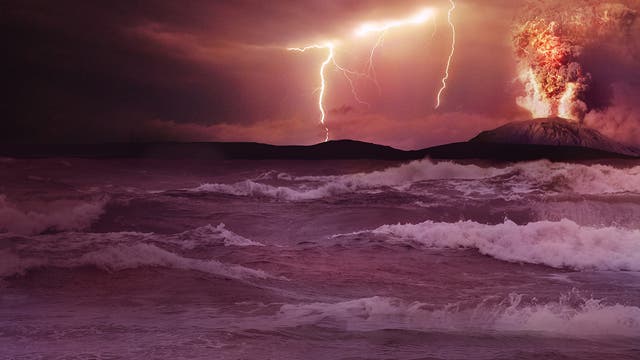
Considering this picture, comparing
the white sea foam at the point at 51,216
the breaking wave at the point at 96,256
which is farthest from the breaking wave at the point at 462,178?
the breaking wave at the point at 96,256

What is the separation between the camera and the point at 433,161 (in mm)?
14703

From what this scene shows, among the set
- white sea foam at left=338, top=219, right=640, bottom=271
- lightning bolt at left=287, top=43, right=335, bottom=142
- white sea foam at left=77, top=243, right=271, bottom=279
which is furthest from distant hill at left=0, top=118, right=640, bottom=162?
white sea foam at left=77, top=243, right=271, bottom=279

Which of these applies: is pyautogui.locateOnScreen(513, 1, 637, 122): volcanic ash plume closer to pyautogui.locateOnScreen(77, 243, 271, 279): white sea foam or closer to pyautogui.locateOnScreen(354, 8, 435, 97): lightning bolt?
pyautogui.locateOnScreen(354, 8, 435, 97): lightning bolt

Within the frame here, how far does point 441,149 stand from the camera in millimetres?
13602

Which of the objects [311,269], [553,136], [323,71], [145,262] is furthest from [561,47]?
[145,262]

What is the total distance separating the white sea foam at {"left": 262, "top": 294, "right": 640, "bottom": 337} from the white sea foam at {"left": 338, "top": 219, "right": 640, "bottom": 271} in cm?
232

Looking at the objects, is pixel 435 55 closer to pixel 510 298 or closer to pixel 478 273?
pixel 478 273

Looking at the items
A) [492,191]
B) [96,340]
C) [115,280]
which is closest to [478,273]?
[115,280]

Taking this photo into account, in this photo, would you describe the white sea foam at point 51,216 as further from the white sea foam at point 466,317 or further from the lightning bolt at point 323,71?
the white sea foam at point 466,317

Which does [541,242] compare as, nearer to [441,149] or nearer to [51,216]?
[51,216]

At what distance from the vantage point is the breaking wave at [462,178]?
37.8 feet

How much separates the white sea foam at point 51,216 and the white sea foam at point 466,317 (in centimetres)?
507

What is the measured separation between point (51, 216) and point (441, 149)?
831 cm

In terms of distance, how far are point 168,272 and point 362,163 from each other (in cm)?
964
